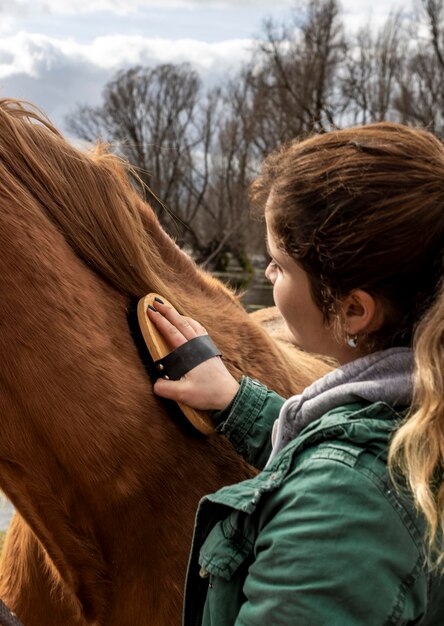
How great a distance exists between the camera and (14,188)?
4.82 ft

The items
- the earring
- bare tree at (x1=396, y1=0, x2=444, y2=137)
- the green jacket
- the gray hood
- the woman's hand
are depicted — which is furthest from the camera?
bare tree at (x1=396, y1=0, x2=444, y2=137)

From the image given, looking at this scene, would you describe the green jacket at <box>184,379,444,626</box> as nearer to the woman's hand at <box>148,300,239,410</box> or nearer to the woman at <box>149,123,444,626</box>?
the woman at <box>149,123,444,626</box>

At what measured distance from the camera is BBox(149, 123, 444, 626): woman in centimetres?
104

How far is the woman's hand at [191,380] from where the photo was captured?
1505 millimetres

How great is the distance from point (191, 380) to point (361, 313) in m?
0.43

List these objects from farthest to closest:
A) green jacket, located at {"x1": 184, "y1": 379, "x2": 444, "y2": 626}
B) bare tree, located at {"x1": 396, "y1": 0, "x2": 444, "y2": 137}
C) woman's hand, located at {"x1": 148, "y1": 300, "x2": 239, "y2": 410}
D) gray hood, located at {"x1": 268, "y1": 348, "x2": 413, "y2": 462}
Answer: bare tree, located at {"x1": 396, "y1": 0, "x2": 444, "y2": 137} → woman's hand, located at {"x1": 148, "y1": 300, "x2": 239, "y2": 410} → gray hood, located at {"x1": 268, "y1": 348, "x2": 413, "y2": 462} → green jacket, located at {"x1": 184, "y1": 379, "x2": 444, "y2": 626}

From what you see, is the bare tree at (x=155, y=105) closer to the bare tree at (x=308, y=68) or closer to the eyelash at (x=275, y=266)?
the bare tree at (x=308, y=68)

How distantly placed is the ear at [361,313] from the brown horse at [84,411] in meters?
0.47

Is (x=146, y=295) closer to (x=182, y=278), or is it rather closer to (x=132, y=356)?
(x=132, y=356)

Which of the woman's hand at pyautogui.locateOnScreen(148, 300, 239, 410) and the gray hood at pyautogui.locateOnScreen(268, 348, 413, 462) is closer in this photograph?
the gray hood at pyautogui.locateOnScreen(268, 348, 413, 462)

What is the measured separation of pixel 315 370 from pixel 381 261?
1.30 metres

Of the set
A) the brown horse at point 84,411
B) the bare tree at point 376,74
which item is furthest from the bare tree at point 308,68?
the brown horse at point 84,411

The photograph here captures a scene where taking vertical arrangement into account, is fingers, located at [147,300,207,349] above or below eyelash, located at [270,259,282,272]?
below

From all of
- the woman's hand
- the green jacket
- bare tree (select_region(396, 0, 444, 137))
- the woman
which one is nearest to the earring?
the woman
